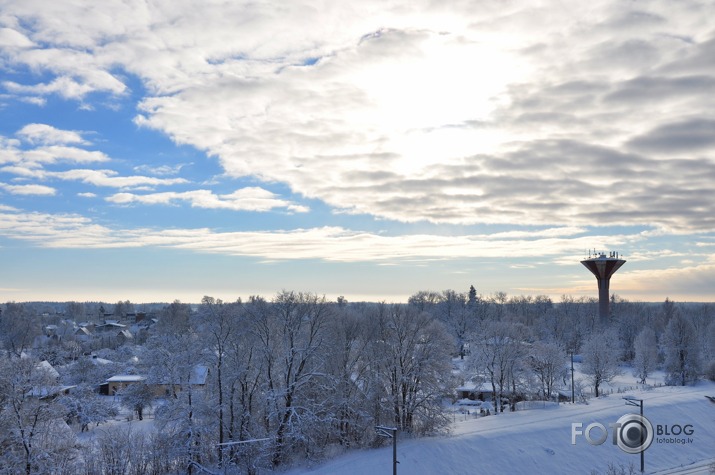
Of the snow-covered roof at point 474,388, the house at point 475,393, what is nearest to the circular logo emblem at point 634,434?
the snow-covered roof at point 474,388

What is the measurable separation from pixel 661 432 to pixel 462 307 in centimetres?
9157

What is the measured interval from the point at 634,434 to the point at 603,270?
263 ft

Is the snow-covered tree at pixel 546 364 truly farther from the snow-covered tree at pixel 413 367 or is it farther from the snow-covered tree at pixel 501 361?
the snow-covered tree at pixel 413 367

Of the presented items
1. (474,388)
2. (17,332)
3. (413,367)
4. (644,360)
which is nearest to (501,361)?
(474,388)

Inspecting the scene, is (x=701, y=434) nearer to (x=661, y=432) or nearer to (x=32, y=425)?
(x=661, y=432)

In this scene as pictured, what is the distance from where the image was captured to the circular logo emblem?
156ft

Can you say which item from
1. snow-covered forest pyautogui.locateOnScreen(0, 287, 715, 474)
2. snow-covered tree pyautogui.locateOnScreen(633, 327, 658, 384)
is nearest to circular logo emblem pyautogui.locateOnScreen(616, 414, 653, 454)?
snow-covered forest pyautogui.locateOnScreen(0, 287, 715, 474)

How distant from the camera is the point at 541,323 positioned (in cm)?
14300

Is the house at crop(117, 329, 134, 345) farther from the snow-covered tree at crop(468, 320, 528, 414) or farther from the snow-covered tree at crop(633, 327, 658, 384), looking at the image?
the snow-covered tree at crop(633, 327, 658, 384)

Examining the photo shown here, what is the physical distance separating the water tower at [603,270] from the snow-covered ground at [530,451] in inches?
2852

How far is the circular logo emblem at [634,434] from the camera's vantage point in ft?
156

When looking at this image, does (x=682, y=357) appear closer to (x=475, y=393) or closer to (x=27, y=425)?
(x=475, y=393)

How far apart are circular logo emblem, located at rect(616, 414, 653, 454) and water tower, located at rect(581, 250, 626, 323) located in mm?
77033

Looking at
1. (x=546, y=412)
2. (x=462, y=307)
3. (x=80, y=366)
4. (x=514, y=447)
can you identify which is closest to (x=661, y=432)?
(x=546, y=412)
